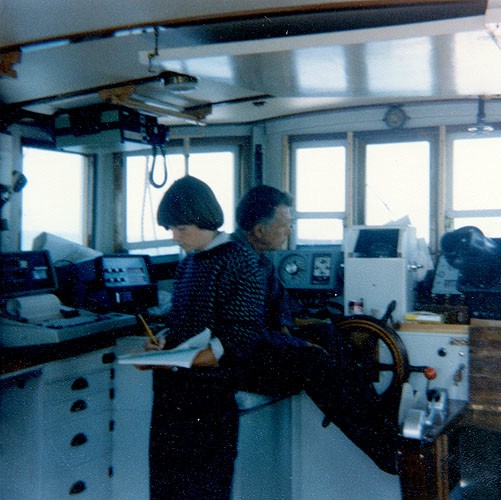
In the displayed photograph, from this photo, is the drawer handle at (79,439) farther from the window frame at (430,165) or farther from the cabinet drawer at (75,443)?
the window frame at (430,165)

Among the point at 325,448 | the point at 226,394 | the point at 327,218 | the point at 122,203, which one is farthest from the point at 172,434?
the point at 122,203

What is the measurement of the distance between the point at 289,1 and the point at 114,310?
215cm

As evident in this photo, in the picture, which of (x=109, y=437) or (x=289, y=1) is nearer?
(x=289, y=1)

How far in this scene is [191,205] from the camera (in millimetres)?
2096

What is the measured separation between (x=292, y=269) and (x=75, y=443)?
1649 mm

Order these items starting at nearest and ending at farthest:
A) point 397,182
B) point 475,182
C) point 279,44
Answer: point 279,44 < point 475,182 < point 397,182

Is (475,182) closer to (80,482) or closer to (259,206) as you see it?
(259,206)

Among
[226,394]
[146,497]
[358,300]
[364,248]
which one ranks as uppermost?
[364,248]

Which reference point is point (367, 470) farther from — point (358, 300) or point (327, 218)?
point (327, 218)

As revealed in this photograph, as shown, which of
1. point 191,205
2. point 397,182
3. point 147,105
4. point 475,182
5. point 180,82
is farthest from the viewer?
point 397,182

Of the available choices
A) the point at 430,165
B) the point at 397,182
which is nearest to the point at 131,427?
the point at 397,182

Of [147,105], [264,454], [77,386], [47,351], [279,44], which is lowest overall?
[264,454]

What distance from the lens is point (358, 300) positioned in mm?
3197

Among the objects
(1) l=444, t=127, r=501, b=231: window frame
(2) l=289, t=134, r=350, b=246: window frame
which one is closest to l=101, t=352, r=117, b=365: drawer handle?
(2) l=289, t=134, r=350, b=246: window frame
